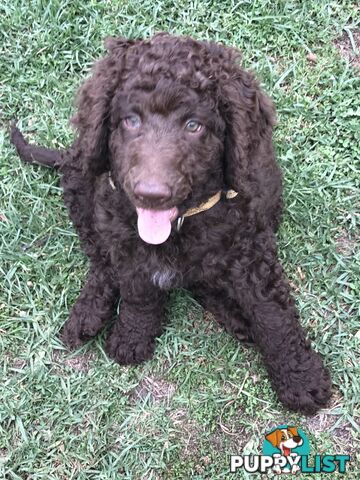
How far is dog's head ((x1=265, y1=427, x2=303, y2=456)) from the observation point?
3336 mm

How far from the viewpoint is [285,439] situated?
336cm

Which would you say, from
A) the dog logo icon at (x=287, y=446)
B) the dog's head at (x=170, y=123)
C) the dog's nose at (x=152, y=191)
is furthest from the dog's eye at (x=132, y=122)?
the dog logo icon at (x=287, y=446)

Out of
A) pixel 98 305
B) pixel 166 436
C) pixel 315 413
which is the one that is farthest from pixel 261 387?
pixel 98 305

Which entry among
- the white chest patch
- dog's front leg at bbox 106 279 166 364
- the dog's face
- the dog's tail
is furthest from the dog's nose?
the dog's tail

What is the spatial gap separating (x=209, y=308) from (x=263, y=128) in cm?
114

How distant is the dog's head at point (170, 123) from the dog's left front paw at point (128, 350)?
100 centimetres

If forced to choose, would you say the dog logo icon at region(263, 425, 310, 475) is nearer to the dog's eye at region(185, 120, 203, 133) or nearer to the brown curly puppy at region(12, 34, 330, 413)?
the brown curly puppy at region(12, 34, 330, 413)

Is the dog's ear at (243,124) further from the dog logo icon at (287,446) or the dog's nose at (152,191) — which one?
the dog logo icon at (287,446)

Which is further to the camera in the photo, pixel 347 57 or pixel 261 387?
pixel 347 57

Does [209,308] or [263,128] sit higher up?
[263,128]

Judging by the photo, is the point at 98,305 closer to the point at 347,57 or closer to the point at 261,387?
the point at 261,387

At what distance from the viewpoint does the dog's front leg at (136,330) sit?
11.2 ft

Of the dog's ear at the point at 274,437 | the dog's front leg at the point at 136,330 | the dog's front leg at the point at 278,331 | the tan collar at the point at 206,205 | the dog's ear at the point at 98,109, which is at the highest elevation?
the dog's ear at the point at 98,109

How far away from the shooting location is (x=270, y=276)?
3.22m
